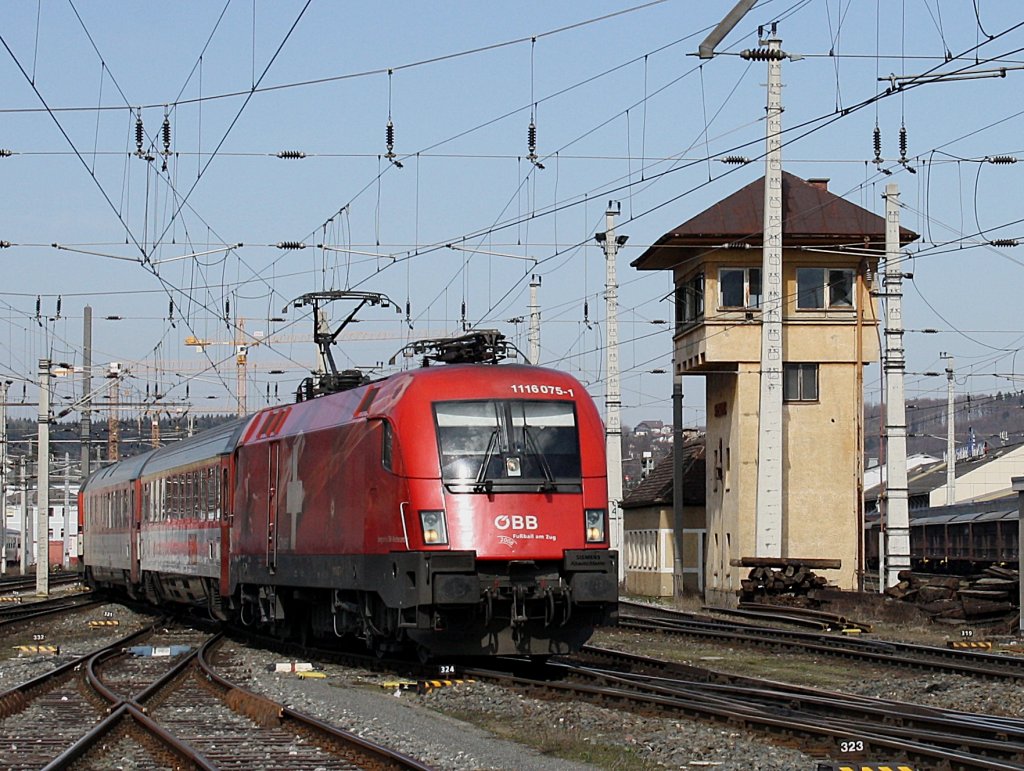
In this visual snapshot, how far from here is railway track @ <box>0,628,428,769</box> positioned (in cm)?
1156

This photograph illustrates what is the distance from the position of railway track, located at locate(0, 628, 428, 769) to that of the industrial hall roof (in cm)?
2590

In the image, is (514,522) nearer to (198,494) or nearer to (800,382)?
(198,494)

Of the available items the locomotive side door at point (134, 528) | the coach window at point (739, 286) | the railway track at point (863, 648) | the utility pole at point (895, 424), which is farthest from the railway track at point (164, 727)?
the coach window at point (739, 286)

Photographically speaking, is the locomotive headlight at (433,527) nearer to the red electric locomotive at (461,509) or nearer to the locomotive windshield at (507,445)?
the red electric locomotive at (461,509)

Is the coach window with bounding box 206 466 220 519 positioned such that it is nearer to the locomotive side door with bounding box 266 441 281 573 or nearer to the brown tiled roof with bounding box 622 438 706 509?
the locomotive side door with bounding box 266 441 281 573

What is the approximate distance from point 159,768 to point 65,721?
11.2 feet

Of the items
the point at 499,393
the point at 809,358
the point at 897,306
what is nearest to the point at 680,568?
the point at 809,358

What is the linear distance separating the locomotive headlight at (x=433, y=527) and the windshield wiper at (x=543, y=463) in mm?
1187

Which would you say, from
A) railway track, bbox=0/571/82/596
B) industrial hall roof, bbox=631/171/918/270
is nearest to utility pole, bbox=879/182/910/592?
industrial hall roof, bbox=631/171/918/270

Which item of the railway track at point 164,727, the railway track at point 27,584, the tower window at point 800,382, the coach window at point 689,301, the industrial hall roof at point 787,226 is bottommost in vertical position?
the railway track at point 27,584

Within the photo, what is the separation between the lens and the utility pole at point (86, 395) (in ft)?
161

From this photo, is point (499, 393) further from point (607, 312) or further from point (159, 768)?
point (607, 312)

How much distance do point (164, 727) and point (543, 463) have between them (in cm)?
539

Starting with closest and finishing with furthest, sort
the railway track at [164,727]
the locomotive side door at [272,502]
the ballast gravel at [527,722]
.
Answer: the ballast gravel at [527,722] < the railway track at [164,727] < the locomotive side door at [272,502]
